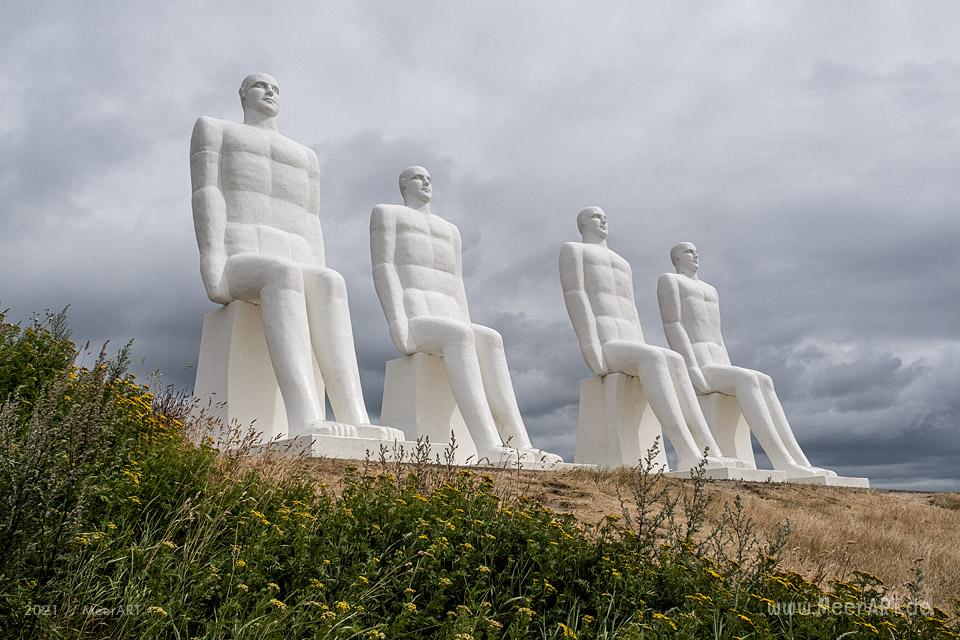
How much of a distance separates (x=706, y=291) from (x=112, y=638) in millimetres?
12937

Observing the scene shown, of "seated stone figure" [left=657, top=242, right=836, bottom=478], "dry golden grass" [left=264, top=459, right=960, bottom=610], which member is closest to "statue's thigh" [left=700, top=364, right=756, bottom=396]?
"seated stone figure" [left=657, top=242, right=836, bottom=478]

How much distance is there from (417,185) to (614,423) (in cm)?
438

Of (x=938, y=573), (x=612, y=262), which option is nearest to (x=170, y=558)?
(x=938, y=573)

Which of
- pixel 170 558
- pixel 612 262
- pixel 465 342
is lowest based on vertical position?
pixel 170 558

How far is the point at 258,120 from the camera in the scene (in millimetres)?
10508

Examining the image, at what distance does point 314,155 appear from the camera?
424 inches

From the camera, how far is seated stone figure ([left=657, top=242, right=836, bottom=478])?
13.8 meters

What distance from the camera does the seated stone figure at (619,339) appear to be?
12.2 meters

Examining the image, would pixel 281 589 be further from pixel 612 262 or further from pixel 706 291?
pixel 706 291

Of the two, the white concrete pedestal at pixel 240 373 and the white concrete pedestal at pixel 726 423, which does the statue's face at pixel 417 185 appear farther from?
the white concrete pedestal at pixel 726 423

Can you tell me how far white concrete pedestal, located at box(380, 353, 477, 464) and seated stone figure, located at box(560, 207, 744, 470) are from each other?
2.66 metres

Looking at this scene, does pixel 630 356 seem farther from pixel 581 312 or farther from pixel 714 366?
pixel 714 366

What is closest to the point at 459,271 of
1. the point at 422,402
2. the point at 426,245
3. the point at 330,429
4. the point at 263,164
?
the point at 426,245

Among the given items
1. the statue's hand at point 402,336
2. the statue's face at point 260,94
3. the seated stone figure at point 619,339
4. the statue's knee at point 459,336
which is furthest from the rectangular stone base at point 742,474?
the statue's face at point 260,94
